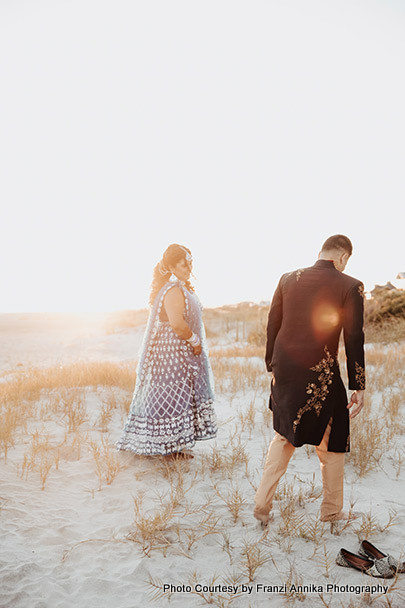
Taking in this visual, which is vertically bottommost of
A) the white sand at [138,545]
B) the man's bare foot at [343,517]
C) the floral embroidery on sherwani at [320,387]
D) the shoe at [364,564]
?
the white sand at [138,545]

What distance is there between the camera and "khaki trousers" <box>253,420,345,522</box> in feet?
8.94

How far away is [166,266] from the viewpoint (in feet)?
12.4

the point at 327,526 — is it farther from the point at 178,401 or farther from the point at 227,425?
Result: the point at 227,425

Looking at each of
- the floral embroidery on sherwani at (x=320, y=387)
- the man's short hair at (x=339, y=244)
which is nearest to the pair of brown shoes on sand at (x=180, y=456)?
the floral embroidery on sherwani at (x=320, y=387)

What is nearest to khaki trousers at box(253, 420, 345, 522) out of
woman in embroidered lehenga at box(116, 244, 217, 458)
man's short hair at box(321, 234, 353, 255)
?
woman in embroidered lehenga at box(116, 244, 217, 458)

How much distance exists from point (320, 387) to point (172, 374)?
154 cm

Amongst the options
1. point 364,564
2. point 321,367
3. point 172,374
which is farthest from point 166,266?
point 364,564

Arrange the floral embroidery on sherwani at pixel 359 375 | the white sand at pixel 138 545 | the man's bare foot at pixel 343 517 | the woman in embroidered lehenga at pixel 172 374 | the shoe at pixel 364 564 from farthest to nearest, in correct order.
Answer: the woman in embroidered lehenga at pixel 172 374
the man's bare foot at pixel 343 517
the floral embroidery on sherwani at pixel 359 375
the shoe at pixel 364 564
the white sand at pixel 138 545

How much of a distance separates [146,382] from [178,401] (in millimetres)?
393

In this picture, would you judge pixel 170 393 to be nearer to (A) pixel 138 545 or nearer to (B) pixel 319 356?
(A) pixel 138 545

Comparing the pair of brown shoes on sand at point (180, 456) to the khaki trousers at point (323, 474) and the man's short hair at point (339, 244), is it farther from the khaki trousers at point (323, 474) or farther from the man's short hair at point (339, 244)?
the man's short hair at point (339, 244)

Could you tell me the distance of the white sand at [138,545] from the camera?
228cm

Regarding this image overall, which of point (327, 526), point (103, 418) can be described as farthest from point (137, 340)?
point (327, 526)

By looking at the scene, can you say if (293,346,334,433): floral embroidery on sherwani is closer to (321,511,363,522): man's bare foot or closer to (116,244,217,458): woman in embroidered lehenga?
(321,511,363,522): man's bare foot
